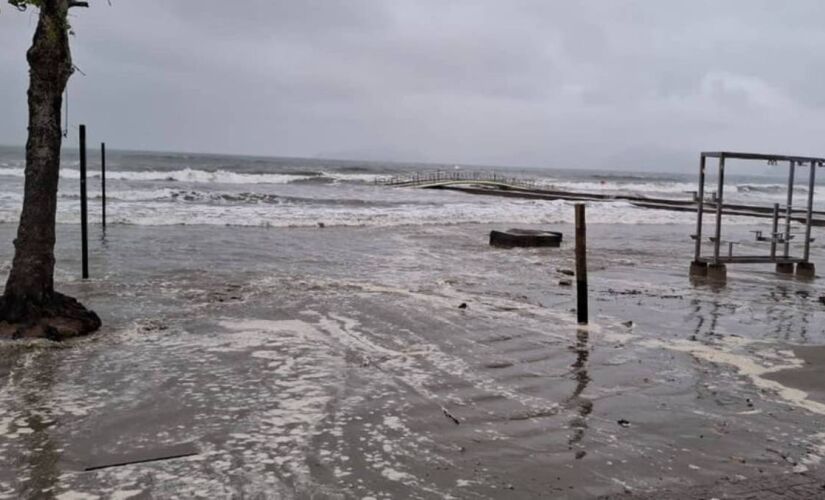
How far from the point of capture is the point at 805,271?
13609 millimetres

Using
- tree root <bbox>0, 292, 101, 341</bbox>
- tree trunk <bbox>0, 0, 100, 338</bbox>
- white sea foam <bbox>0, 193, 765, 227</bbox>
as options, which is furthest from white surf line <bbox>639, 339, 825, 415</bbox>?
white sea foam <bbox>0, 193, 765, 227</bbox>

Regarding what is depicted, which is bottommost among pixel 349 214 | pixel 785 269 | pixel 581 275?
pixel 785 269

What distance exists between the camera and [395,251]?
16.8 metres

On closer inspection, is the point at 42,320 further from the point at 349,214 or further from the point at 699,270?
the point at 349,214

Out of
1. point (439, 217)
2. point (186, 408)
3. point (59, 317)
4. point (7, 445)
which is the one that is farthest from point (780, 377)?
point (439, 217)

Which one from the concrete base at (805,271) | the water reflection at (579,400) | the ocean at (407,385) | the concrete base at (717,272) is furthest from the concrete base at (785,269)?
the water reflection at (579,400)

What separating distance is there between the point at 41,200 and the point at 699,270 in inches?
429

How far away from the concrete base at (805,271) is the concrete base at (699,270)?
2093 millimetres

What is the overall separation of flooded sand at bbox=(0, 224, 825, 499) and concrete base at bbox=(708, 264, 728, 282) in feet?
3.71

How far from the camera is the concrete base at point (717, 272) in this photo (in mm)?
12609

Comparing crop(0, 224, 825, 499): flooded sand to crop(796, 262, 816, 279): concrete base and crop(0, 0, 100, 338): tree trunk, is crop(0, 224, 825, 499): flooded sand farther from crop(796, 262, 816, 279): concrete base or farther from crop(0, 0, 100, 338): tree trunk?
crop(796, 262, 816, 279): concrete base

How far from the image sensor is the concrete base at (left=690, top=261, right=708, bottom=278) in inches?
510

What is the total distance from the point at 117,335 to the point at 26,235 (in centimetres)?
139

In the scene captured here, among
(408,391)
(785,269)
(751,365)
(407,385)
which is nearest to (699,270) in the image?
(785,269)
